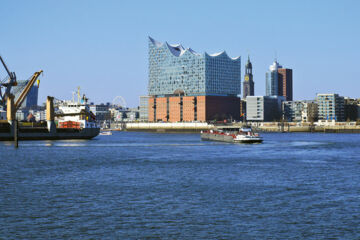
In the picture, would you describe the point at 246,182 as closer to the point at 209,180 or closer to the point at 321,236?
the point at 209,180

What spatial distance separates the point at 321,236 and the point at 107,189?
59.0 ft

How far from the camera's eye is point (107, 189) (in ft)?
117

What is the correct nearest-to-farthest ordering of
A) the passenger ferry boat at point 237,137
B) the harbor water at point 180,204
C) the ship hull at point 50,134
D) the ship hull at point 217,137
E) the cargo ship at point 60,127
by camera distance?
the harbor water at point 180,204 < the passenger ferry boat at point 237,137 < the ship hull at point 217,137 < the ship hull at point 50,134 < the cargo ship at point 60,127

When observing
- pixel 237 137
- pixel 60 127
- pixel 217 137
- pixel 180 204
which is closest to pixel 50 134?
pixel 60 127

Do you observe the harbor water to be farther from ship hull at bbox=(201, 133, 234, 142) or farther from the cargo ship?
the cargo ship

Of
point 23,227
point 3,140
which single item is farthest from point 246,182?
point 3,140

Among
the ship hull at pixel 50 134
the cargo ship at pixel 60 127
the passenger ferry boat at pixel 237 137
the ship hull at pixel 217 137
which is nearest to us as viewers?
the passenger ferry boat at pixel 237 137

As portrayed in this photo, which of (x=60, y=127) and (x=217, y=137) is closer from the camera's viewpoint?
(x=217, y=137)

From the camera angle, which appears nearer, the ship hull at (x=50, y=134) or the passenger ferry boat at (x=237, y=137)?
the passenger ferry boat at (x=237, y=137)

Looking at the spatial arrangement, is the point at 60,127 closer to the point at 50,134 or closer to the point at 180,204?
the point at 50,134

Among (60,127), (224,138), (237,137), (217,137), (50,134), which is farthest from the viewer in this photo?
(60,127)

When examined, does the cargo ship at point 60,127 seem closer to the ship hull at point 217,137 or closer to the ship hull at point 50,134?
the ship hull at point 50,134

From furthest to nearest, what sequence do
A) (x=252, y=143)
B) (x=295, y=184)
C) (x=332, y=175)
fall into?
(x=252, y=143) < (x=332, y=175) < (x=295, y=184)

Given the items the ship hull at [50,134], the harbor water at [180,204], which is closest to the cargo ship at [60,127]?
the ship hull at [50,134]
